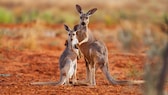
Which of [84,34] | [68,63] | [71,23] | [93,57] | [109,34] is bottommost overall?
[68,63]

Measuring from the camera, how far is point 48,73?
15297mm

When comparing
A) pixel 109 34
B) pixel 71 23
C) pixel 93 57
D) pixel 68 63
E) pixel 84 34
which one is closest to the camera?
pixel 68 63

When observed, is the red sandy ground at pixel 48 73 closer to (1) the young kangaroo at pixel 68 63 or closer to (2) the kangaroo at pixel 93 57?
(2) the kangaroo at pixel 93 57

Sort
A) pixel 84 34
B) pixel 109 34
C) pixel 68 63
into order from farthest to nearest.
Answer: pixel 109 34, pixel 84 34, pixel 68 63

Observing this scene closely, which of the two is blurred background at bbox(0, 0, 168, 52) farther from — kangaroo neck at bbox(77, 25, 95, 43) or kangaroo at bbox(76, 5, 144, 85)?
kangaroo neck at bbox(77, 25, 95, 43)

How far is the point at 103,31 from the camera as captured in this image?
28.5m

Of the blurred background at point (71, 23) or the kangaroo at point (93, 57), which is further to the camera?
the blurred background at point (71, 23)

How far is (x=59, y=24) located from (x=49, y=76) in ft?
59.9

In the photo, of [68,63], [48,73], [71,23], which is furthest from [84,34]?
[71,23]

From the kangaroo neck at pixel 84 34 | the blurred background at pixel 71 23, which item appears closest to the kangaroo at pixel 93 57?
the kangaroo neck at pixel 84 34

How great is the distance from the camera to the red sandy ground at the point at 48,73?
11.3 meters

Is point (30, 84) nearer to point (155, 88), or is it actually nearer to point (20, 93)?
point (20, 93)

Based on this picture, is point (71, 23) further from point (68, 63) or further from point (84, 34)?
point (68, 63)

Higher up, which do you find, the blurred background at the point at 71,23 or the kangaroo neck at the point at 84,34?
the blurred background at the point at 71,23
